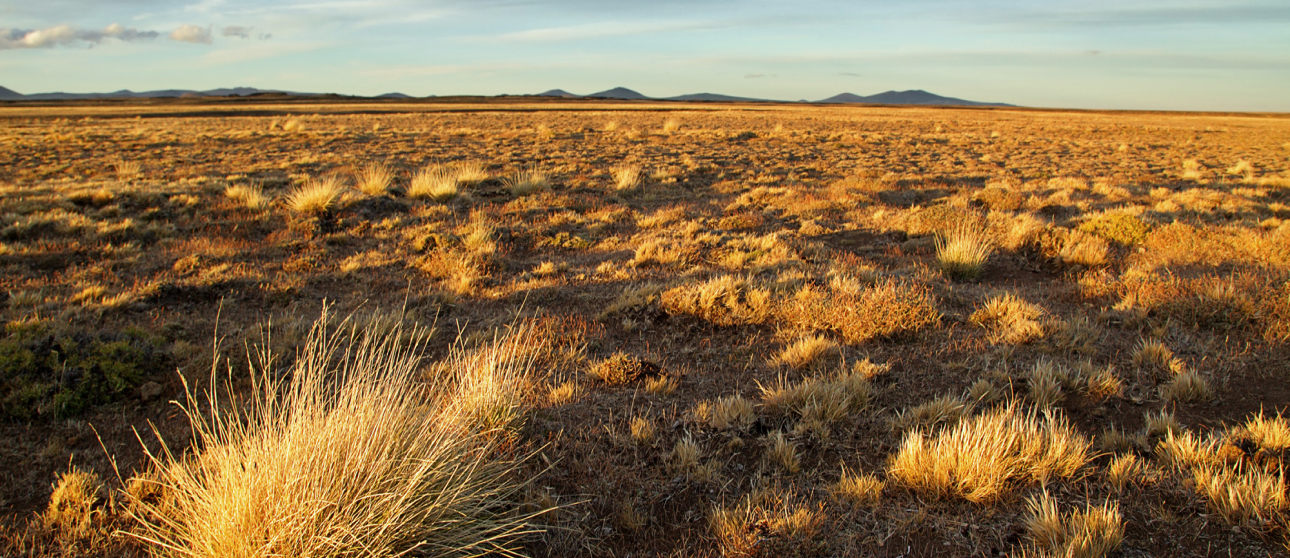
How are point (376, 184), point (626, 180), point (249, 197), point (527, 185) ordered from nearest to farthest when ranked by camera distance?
point (249, 197) → point (376, 184) → point (527, 185) → point (626, 180)

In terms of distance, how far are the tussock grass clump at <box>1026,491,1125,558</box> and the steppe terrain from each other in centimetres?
1

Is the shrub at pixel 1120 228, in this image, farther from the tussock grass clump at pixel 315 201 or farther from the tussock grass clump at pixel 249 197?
the tussock grass clump at pixel 249 197

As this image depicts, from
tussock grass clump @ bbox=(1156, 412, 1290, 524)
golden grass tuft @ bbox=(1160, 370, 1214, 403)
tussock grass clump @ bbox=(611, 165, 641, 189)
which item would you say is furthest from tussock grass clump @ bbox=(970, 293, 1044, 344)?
tussock grass clump @ bbox=(611, 165, 641, 189)

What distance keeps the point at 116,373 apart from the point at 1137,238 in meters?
11.3

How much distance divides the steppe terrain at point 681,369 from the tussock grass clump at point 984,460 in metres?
0.02

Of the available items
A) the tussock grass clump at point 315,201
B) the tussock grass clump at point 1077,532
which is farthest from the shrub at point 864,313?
the tussock grass clump at point 315,201

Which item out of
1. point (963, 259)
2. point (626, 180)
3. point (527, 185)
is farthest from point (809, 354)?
point (626, 180)

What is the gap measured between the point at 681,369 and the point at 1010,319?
292 centimetres

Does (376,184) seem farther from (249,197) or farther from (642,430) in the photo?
(642,430)

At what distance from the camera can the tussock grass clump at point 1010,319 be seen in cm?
496

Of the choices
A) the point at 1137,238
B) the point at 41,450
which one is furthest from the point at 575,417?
the point at 1137,238

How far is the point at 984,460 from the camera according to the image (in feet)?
10.0

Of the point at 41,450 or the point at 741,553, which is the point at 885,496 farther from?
the point at 41,450

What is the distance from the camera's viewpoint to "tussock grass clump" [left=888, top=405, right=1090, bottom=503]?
302 cm
